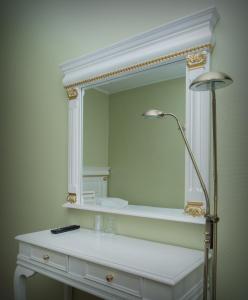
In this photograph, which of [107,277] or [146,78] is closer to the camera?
[107,277]

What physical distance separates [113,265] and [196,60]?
43.1 inches

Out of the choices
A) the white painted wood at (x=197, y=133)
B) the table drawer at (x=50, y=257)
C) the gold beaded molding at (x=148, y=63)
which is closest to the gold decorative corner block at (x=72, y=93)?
the gold beaded molding at (x=148, y=63)

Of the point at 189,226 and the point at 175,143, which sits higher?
the point at 175,143

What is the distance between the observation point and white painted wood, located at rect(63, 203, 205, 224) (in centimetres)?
144

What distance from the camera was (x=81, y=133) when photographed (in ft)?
6.57

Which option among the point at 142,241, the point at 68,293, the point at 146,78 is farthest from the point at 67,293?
the point at 146,78

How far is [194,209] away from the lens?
1.44 metres

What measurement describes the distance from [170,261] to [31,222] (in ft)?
5.09

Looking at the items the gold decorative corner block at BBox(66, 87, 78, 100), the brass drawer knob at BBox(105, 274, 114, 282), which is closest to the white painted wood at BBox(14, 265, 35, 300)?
the brass drawer knob at BBox(105, 274, 114, 282)

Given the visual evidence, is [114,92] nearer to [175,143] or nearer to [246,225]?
[175,143]

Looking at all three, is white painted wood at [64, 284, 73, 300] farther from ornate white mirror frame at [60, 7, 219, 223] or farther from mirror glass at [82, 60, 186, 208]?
mirror glass at [82, 60, 186, 208]

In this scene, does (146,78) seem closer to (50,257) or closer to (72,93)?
(72,93)

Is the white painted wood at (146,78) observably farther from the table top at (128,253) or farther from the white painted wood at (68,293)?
the white painted wood at (68,293)

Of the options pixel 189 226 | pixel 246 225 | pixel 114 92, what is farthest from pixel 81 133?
pixel 246 225
